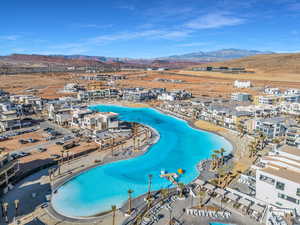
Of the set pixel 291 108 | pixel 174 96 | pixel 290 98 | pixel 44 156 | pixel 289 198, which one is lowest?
pixel 44 156

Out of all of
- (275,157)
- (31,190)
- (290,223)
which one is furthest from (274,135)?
(31,190)

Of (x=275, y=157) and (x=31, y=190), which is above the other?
(x=275, y=157)

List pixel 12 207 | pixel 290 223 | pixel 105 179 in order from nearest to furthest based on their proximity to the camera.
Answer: pixel 290 223
pixel 12 207
pixel 105 179

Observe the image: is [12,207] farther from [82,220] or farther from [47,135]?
[47,135]

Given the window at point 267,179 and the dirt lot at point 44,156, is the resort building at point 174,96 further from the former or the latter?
the window at point 267,179

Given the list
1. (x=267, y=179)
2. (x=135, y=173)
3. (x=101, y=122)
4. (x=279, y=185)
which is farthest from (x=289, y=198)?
(x=101, y=122)

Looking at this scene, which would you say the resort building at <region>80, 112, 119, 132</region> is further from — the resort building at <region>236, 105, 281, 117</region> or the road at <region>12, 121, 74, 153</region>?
the resort building at <region>236, 105, 281, 117</region>

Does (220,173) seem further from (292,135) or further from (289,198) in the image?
(292,135)
